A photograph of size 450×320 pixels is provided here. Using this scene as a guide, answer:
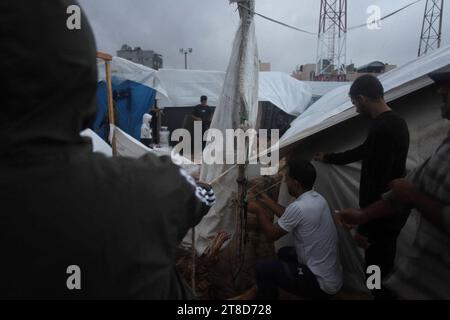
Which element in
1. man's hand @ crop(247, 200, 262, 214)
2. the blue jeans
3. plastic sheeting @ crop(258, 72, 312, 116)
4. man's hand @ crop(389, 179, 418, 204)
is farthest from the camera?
plastic sheeting @ crop(258, 72, 312, 116)

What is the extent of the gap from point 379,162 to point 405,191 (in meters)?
0.62

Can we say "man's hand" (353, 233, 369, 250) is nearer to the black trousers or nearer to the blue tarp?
the black trousers

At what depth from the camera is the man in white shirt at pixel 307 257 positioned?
6.85 ft

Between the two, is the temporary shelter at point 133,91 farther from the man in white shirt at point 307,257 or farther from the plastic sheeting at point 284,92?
the man in white shirt at point 307,257

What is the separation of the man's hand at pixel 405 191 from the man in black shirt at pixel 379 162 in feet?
1.89

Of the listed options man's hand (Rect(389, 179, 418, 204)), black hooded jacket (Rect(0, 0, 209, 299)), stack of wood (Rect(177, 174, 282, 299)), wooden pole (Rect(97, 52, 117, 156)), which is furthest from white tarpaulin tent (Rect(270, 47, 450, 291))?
black hooded jacket (Rect(0, 0, 209, 299))

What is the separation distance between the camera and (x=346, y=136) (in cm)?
289

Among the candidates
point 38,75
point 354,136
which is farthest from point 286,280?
point 38,75

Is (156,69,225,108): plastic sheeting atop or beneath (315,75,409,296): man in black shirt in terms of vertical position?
atop

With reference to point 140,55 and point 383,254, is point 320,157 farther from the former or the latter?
point 140,55

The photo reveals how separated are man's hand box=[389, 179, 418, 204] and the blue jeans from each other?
818mm

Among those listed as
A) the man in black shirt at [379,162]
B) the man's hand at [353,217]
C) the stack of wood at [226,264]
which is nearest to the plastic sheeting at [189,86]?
the stack of wood at [226,264]

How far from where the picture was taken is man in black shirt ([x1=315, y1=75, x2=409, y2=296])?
2.10 metres
